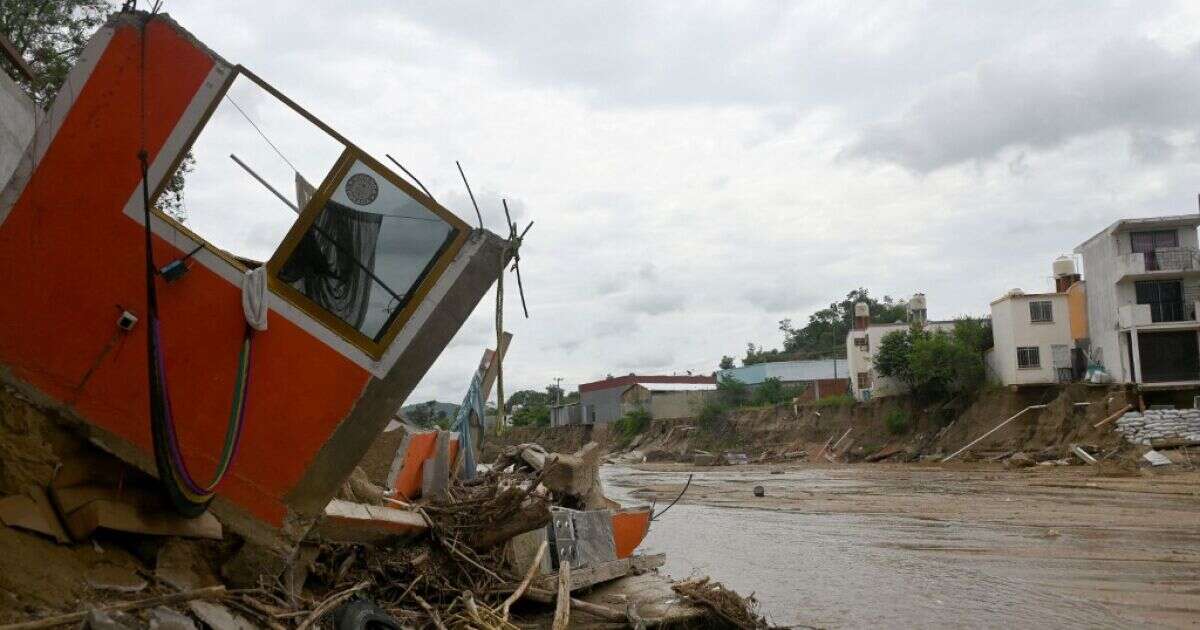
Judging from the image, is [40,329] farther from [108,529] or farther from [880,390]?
[880,390]

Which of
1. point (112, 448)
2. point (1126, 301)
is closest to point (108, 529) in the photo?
point (112, 448)

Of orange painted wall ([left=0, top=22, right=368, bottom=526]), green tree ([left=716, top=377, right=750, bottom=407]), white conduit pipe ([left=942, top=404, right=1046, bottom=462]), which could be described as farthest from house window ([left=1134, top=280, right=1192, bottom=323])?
orange painted wall ([left=0, top=22, right=368, bottom=526])

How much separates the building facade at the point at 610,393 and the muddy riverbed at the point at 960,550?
47114 millimetres

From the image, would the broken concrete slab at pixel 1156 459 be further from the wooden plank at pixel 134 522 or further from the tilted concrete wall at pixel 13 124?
the tilted concrete wall at pixel 13 124

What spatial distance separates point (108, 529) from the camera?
4805 millimetres

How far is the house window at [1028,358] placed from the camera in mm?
43062

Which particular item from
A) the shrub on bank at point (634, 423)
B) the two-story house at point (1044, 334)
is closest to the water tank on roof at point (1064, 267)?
the two-story house at point (1044, 334)

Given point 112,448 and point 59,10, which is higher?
point 59,10

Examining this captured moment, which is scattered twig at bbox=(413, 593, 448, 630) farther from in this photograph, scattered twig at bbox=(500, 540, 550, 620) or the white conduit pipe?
the white conduit pipe

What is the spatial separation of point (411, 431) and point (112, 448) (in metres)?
4.55

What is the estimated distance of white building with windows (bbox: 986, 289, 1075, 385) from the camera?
140 feet

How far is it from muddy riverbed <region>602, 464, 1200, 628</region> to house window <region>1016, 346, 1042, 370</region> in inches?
448

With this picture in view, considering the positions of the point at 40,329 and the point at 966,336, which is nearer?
the point at 40,329

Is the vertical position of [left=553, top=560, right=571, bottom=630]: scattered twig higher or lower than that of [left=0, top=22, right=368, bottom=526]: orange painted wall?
lower
